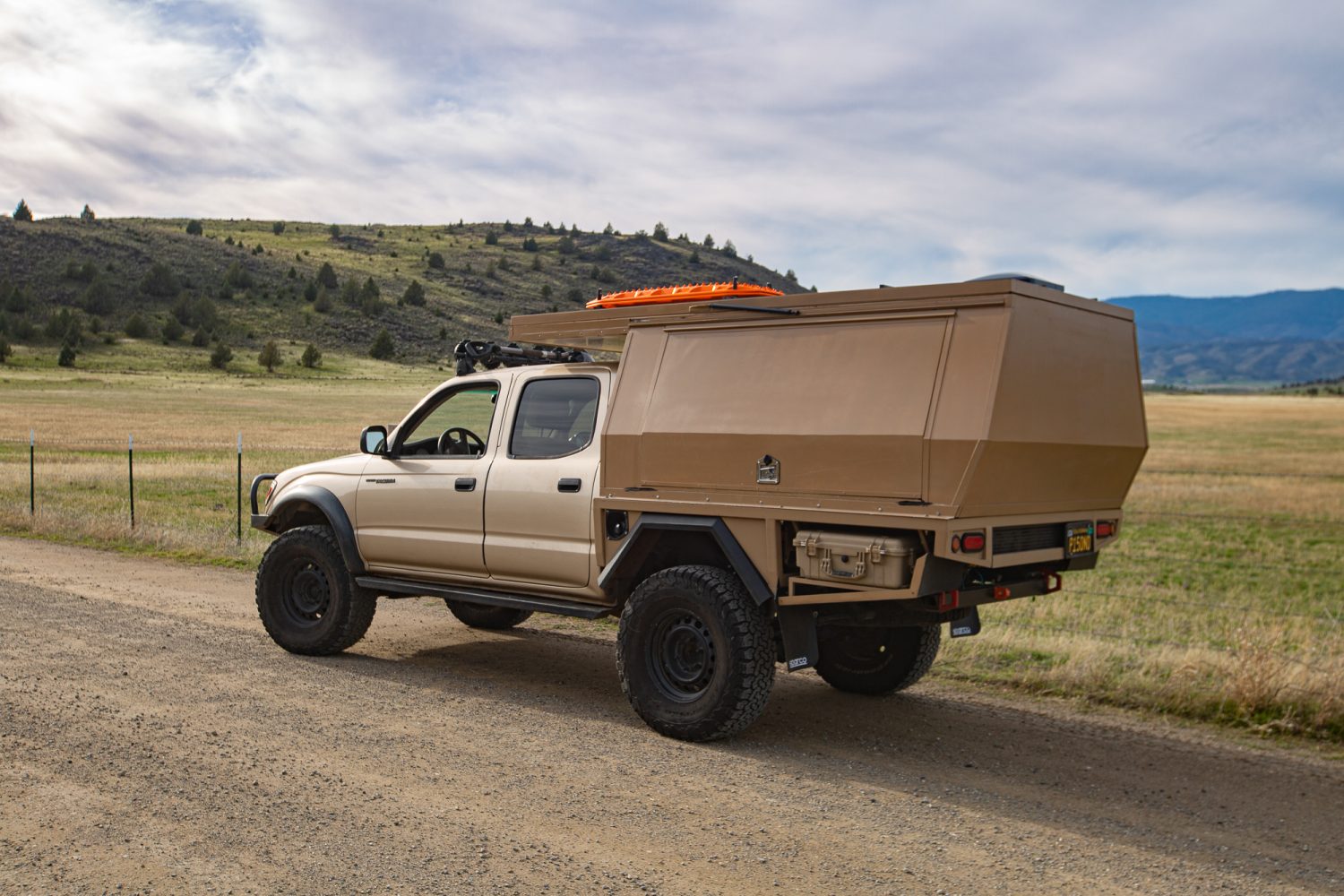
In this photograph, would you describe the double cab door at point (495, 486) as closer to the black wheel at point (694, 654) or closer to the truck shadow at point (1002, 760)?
the black wheel at point (694, 654)

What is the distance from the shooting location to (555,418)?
26.5ft

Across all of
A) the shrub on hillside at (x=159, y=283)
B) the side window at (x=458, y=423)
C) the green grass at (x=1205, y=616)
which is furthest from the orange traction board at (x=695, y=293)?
the shrub on hillside at (x=159, y=283)

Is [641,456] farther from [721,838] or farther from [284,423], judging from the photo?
[284,423]

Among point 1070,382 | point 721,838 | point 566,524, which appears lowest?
point 721,838

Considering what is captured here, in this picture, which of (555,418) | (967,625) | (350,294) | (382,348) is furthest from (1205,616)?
(350,294)

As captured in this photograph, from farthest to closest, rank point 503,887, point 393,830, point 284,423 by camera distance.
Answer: point 284,423, point 393,830, point 503,887

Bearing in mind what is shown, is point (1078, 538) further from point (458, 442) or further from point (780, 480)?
point (458, 442)

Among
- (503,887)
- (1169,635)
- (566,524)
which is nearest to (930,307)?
(566,524)

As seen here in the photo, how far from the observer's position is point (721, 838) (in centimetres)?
516

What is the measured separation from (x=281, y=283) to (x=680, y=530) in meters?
96.1

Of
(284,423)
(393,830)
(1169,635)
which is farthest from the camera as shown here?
(284,423)

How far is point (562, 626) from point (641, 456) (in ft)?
12.2

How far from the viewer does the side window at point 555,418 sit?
791 cm

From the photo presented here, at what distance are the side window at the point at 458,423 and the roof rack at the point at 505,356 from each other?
0.80ft
